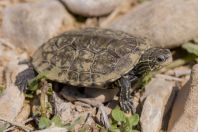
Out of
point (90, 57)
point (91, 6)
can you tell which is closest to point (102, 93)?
point (90, 57)

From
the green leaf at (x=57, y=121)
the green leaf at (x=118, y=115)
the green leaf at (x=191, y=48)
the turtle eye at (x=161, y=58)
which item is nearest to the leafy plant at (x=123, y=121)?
the green leaf at (x=118, y=115)

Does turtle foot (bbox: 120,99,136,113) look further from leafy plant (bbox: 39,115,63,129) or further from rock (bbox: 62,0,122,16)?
rock (bbox: 62,0,122,16)

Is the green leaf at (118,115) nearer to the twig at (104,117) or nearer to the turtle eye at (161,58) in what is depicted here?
the twig at (104,117)

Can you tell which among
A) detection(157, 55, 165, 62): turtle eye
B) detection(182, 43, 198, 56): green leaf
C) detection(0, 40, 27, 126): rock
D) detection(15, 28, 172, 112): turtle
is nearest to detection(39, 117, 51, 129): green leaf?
detection(0, 40, 27, 126): rock

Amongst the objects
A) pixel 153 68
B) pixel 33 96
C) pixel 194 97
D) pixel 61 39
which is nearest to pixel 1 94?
pixel 33 96

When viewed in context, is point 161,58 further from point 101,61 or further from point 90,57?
point 90,57

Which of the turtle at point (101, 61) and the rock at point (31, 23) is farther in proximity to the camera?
the rock at point (31, 23)
